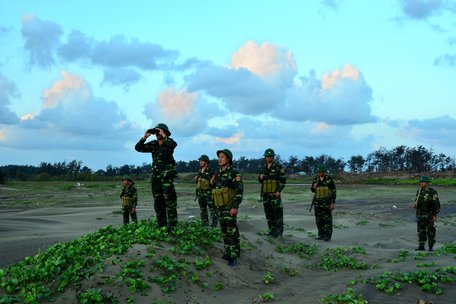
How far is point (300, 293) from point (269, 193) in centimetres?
524

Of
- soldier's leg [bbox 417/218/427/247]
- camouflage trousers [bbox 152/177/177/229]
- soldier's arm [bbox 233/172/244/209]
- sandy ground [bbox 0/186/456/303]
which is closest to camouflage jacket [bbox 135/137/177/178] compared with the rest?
camouflage trousers [bbox 152/177/177/229]

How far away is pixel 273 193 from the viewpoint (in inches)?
544

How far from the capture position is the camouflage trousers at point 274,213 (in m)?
13.8

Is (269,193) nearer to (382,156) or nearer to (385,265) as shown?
(385,265)

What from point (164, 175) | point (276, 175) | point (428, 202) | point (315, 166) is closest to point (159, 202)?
point (164, 175)

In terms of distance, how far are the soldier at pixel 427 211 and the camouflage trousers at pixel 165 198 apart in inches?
348

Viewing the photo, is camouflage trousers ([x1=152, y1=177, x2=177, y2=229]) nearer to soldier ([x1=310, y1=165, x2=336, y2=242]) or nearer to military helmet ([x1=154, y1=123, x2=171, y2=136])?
military helmet ([x1=154, y1=123, x2=171, y2=136])

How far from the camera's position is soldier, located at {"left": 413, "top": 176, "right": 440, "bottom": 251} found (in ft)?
47.1

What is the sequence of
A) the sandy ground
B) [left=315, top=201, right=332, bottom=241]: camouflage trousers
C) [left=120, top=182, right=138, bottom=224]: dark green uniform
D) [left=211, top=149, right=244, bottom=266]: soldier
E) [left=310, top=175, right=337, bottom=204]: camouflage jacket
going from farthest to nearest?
[left=120, top=182, right=138, bottom=224]: dark green uniform → [left=315, top=201, right=332, bottom=241]: camouflage trousers → [left=310, top=175, right=337, bottom=204]: camouflage jacket → [left=211, top=149, right=244, bottom=266]: soldier → the sandy ground

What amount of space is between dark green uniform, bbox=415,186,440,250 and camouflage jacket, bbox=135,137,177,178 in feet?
29.5

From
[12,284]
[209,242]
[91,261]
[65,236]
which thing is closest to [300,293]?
[209,242]

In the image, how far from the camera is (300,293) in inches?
351

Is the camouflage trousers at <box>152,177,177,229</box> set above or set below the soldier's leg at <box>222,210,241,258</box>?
above

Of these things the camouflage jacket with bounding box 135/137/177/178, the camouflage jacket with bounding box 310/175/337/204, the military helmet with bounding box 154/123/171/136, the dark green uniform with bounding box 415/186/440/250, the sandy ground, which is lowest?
the sandy ground
